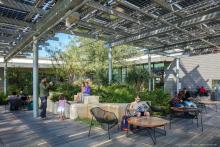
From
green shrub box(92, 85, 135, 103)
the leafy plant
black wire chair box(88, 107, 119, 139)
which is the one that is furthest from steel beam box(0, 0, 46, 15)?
the leafy plant

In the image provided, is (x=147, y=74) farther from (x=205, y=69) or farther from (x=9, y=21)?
(x=205, y=69)

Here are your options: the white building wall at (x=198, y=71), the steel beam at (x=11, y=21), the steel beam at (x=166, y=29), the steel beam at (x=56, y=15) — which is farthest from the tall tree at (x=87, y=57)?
the steel beam at (x=11, y=21)

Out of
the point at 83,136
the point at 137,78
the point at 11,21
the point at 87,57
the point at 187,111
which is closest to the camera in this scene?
the point at 83,136

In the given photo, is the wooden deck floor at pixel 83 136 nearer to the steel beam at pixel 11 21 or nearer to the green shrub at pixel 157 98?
the green shrub at pixel 157 98

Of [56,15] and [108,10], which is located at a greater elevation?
[108,10]

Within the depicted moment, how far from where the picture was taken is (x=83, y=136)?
5.68m

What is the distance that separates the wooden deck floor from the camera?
199 inches

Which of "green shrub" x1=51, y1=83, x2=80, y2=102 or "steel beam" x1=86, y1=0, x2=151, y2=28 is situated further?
"green shrub" x1=51, y1=83, x2=80, y2=102

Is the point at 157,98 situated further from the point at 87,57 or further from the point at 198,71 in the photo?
the point at 198,71

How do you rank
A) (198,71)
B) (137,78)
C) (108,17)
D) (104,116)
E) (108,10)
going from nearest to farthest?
1. (104,116)
2. (108,10)
3. (108,17)
4. (137,78)
5. (198,71)

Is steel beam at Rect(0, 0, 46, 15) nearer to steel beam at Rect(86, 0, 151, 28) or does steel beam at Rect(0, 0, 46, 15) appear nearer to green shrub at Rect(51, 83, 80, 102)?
steel beam at Rect(86, 0, 151, 28)

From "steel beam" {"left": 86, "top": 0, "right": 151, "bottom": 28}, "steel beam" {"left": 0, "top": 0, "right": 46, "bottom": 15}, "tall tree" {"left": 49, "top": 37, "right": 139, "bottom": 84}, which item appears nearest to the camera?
"steel beam" {"left": 0, "top": 0, "right": 46, "bottom": 15}

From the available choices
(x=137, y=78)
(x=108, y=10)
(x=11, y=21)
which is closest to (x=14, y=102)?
(x=11, y=21)

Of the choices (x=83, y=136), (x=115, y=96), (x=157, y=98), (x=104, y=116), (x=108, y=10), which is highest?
(x=108, y=10)
